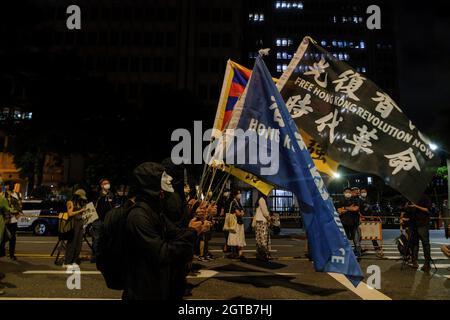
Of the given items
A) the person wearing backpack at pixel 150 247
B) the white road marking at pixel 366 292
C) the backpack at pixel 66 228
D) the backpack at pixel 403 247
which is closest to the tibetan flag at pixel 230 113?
the white road marking at pixel 366 292

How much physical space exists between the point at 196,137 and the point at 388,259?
24.7m

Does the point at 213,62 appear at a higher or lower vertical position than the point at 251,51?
lower

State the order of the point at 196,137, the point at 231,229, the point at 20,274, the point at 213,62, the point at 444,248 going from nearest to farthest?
1. the point at 444,248
2. the point at 20,274
3. the point at 231,229
4. the point at 196,137
5. the point at 213,62

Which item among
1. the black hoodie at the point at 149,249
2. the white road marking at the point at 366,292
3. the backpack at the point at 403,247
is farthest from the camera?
the backpack at the point at 403,247

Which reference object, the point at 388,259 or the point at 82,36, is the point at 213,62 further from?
the point at 388,259

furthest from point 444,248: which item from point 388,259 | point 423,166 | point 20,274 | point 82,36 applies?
point 82,36

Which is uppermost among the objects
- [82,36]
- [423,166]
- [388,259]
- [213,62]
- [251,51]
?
[251,51]

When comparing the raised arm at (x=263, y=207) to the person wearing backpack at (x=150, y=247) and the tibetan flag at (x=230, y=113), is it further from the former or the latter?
the person wearing backpack at (x=150, y=247)

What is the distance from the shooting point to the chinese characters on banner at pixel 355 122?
5684mm

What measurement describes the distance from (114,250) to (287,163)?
9.76ft

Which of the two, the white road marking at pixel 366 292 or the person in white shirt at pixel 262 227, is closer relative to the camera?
the white road marking at pixel 366 292

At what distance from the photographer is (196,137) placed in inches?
1337

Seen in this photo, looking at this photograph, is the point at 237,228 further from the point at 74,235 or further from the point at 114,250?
the point at 114,250

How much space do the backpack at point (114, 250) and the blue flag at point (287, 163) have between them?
251 centimetres
